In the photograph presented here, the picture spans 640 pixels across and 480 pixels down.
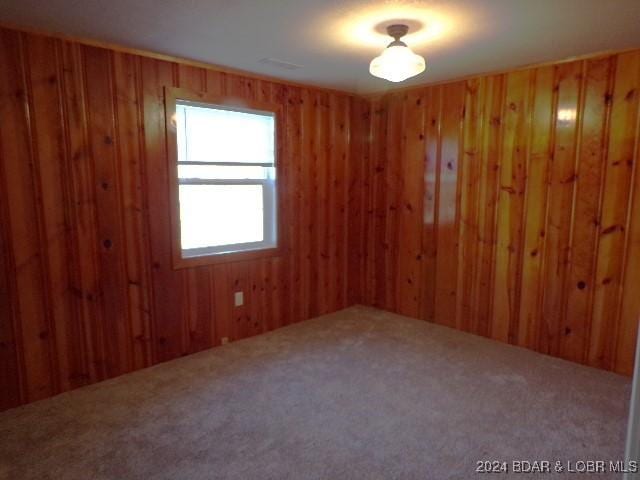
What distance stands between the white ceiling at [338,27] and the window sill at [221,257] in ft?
4.68

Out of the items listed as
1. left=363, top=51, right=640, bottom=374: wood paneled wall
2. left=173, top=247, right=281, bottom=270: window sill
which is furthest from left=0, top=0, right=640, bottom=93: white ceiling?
left=173, top=247, right=281, bottom=270: window sill

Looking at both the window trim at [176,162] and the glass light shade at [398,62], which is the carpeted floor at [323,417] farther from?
the glass light shade at [398,62]

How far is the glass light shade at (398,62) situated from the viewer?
7.33 feet

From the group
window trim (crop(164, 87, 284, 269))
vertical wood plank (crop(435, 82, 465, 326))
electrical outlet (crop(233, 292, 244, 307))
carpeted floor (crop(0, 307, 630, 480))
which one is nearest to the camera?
carpeted floor (crop(0, 307, 630, 480))

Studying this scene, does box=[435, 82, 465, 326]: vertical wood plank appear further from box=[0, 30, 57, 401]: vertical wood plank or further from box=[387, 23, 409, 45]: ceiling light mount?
box=[0, 30, 57, 401]: vertical wood plank

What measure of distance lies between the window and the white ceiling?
446mm

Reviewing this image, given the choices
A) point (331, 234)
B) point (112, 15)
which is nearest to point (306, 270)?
point (331, 234)

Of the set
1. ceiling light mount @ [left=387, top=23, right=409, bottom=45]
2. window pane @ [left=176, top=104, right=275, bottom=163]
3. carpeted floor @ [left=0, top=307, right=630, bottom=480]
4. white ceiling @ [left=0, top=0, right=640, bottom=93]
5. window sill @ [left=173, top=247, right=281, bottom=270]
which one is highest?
white ceiling @ [left=0, top=0, right=640, bottom=93]

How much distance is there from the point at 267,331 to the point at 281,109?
1.93m

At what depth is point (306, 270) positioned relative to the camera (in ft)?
12.9

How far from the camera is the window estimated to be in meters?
3.03

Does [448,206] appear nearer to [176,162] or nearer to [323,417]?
[323,417]

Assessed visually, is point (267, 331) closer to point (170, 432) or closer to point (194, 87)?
point (170, 432)

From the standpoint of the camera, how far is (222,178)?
3.23 meters
